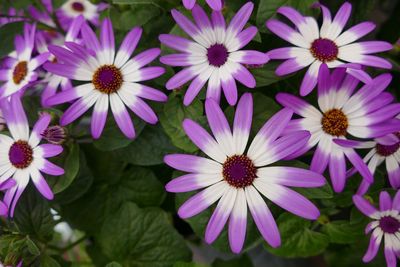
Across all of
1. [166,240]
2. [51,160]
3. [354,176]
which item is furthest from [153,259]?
[354,176]

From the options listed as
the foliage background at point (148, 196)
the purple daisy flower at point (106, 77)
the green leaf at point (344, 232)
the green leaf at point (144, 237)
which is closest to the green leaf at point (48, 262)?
the foliage background at point (148, 196)

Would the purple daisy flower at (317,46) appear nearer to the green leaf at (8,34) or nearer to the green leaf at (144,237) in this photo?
the green leaf at (144,237)

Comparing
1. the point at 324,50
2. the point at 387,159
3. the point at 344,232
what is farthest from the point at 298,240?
the point at 324,50

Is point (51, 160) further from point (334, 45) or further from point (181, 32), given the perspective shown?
point (334, 45)

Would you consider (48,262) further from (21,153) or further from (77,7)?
(77,7)

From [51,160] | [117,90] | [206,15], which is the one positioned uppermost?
[206,15]

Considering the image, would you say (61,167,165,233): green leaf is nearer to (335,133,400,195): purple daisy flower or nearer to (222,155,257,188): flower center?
(222,155,257,188): flower center
